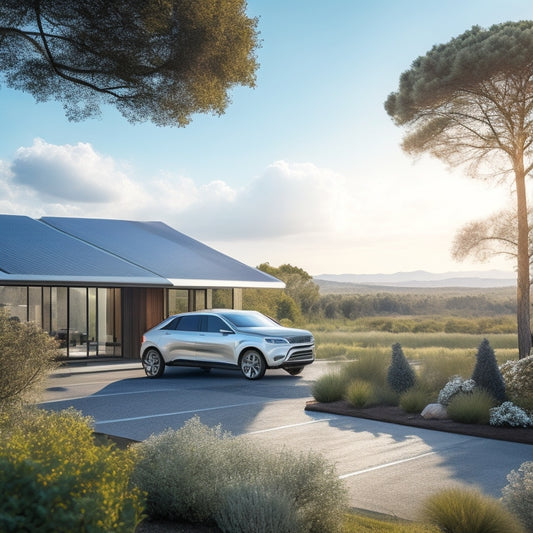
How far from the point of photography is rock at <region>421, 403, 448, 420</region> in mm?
Result: 11328

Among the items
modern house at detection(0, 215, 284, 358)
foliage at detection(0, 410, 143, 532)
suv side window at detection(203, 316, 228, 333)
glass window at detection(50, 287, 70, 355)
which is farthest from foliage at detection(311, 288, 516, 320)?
foliage at detection(0, 410, 143, 532)

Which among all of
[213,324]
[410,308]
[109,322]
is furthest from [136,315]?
[410,308]

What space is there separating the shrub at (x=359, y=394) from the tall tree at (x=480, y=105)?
11.4 metres

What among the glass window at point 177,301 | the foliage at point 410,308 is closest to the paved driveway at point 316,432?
the glass window at point 177,301

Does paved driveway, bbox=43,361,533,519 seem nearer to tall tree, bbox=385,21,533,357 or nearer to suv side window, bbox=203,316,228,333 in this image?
suv side window, bbox=203,316,228,333

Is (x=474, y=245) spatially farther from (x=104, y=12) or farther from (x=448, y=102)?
(x=104, y=12)

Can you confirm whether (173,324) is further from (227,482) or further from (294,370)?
→ (227,482)

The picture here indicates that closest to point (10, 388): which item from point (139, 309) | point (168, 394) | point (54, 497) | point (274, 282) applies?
point (54, 497)

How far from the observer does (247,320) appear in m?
18.5

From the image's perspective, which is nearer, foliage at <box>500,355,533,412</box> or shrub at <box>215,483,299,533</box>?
shrub at <box>215,483,299,533</box>

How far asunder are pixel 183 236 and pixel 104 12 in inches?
756

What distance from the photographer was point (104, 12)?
10844 mm

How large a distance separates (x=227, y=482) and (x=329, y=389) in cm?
806

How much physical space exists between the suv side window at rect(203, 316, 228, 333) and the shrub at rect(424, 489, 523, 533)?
12.7m
